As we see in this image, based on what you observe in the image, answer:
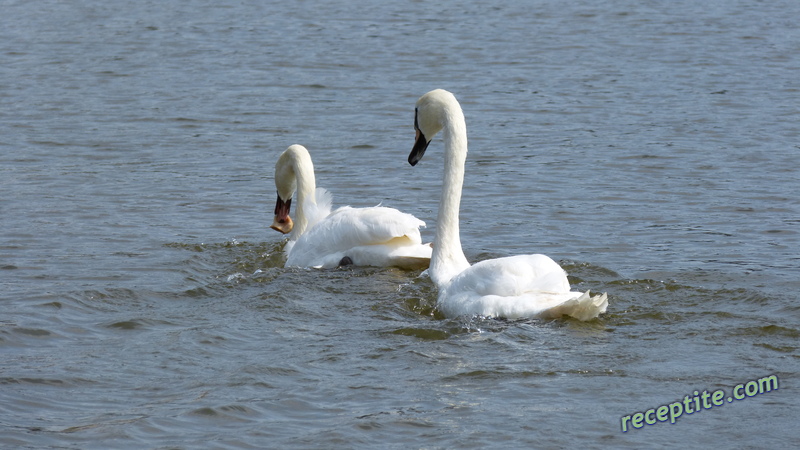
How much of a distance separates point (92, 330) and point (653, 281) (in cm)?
387

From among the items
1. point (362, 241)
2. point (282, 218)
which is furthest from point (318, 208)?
point (362, 241)

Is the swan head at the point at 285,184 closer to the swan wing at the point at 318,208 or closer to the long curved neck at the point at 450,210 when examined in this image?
the swan wing at the point at 318,208

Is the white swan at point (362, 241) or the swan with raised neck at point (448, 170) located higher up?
the swan with raised neck at point (448, 170)

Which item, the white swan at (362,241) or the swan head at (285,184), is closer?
the white swan at (362,241)

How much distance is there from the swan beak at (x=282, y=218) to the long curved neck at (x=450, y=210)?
2069 mm

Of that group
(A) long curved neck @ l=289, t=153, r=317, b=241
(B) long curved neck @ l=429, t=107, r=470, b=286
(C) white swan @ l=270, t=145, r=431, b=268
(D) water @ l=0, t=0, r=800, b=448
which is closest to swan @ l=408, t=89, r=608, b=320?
(D) water @ l=0, t=0, r=800, b=448

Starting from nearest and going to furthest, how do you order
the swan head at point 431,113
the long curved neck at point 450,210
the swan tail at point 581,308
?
the swan tail at point 581,308 → the long curved neck at point 450,210 → the swan head at point 431,113

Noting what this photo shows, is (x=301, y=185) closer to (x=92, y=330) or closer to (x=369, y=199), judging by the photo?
(x=369, y=199)

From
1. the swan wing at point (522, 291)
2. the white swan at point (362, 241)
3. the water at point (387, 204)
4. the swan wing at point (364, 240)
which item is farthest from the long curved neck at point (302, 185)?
the swan wing at point (522, 291)

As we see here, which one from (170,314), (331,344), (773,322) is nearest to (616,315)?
(773,322)

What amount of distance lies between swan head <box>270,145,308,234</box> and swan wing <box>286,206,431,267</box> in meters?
0.97

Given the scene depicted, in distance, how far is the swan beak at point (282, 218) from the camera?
32.9ft

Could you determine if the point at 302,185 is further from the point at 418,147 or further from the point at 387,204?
the point at 418,147

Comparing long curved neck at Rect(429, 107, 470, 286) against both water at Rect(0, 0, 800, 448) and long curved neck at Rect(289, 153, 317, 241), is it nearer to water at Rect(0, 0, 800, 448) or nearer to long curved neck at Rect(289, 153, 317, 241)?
water at Rect(0, 0, 800, 448)
